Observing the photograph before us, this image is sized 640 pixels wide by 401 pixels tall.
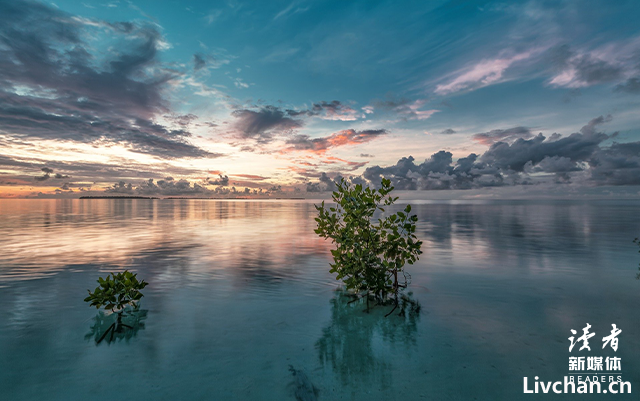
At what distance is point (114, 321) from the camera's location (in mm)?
10852

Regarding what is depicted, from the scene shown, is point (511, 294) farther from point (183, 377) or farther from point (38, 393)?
point (38, 393)

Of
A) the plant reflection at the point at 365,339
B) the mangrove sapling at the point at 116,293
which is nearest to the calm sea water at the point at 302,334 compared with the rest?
the plant reflection at the point at 365,339

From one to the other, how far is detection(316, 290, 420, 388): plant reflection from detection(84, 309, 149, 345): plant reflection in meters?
5.96

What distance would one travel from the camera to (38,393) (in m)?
7.12

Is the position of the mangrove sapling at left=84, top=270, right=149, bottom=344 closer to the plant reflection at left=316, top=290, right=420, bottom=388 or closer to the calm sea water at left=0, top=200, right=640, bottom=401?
the calm sea water at left=0, top=200, right=640, bottom=401

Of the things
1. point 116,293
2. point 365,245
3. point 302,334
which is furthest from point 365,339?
point 116,293

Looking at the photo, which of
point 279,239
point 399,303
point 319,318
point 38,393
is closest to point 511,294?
point 399,303

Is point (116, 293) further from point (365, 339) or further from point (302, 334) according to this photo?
point (365, 339)

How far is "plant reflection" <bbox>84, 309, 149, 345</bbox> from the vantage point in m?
9.62

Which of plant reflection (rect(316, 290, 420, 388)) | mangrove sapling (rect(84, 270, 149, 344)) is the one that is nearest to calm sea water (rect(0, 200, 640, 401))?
plant reflection (rect(316, 290, 420, 388))

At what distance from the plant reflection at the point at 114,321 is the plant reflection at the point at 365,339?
19.6 ft

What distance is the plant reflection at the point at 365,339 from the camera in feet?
25.6

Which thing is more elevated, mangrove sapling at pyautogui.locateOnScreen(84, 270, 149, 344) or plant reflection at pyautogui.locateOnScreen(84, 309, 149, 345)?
mangrove sapling at pyautogui.locateOnScreen(84, 270, 149, 344)

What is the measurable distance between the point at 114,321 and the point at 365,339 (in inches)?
335
